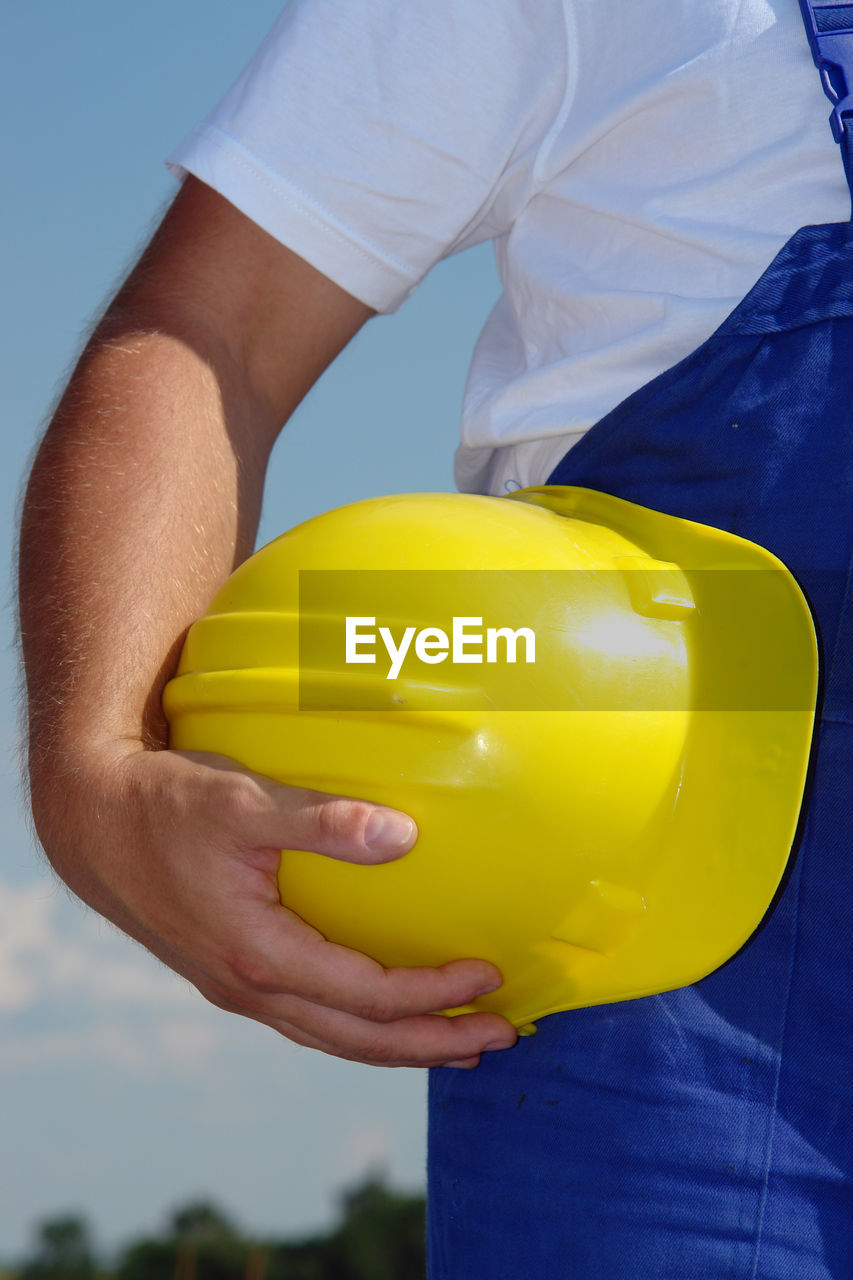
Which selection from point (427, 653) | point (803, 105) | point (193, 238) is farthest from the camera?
point (193, 238)

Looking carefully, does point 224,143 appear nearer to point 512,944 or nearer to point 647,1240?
point 512,944

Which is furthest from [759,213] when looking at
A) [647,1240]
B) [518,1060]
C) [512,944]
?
[647,1240]

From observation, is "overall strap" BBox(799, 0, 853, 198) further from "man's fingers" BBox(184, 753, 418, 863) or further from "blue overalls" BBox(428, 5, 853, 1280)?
"man's fingers" BBox(184, 753, 418, 863)

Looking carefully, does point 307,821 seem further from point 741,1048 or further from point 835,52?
point 835,52

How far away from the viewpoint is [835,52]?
4.16 feet

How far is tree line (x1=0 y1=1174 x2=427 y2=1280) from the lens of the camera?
2239 cm

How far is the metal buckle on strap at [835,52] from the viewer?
1.26 meters

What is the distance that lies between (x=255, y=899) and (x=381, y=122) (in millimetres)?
933

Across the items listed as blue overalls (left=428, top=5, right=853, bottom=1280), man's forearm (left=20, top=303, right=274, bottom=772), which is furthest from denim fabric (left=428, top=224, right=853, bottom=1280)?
man's forearm (left=20, top=303, right=274, bottom=772)

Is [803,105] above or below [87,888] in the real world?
above

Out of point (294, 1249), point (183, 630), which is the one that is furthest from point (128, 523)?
point (294, 1249)

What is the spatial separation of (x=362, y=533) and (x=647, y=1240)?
2.42ft

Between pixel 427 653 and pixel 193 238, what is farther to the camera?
pixel 193 238

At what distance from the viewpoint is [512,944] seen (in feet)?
4.12
